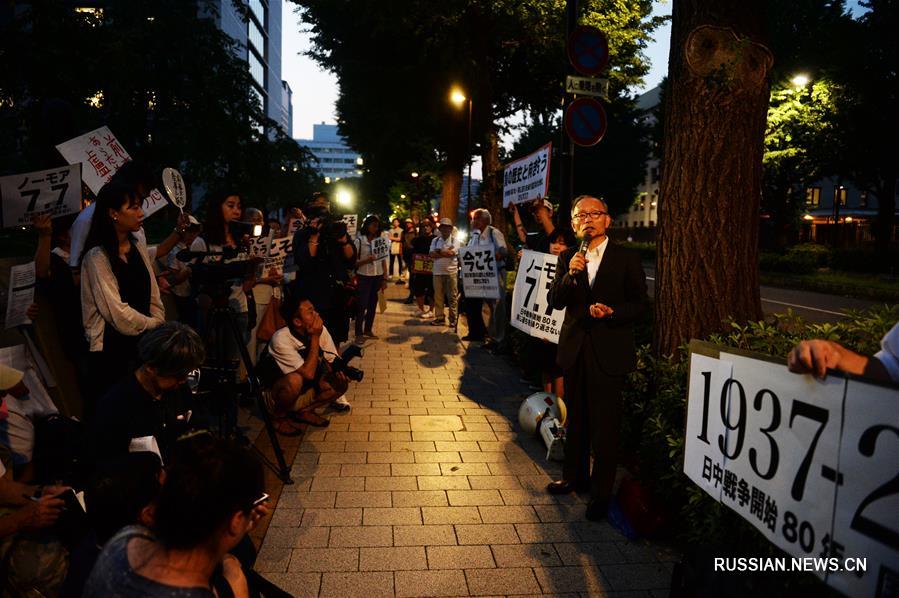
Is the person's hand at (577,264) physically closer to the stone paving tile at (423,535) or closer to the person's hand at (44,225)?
the stone paving tile at (423,535)

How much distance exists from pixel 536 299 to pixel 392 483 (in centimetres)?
244

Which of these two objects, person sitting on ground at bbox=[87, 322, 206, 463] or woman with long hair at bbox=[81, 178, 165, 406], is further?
woman with long hair at bbox=[81, 178, 165, 406]

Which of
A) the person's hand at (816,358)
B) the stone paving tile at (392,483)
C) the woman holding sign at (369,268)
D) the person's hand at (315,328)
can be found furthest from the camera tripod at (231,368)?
the woman holding sign at (369,268)

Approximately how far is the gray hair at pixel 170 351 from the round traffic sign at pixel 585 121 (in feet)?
16.2

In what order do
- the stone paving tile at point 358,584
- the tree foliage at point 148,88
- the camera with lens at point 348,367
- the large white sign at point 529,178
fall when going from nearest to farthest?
the stone paving tile at point 358,584 → the camera with lens at point 348,367 → the large white sign at point 529,178 → the tree foliage at point 148,88

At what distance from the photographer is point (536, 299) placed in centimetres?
618

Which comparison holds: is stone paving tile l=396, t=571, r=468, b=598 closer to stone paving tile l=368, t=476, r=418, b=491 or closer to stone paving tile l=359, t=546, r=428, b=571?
stone paving tile l=359, t=546, r=428, b=571

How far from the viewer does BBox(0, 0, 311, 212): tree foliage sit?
8.12 metres

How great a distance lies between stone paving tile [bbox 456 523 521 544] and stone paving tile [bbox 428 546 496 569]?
0.09 metres

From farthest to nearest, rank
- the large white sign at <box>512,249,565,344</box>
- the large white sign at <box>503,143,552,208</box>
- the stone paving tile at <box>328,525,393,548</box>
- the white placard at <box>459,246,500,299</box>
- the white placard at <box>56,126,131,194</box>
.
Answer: the white placard at <box>459,246,500,299</box>, the large white sign at <box>503,143,552,208</box>, the large white sign at <box>512,249,565,344</box>, the white placard at <box>56,126,131,194</box>, the stone paving tile at <box>328,525,393,548</box>

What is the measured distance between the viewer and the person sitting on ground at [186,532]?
1617 millimetres

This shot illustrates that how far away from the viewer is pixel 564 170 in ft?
23.8

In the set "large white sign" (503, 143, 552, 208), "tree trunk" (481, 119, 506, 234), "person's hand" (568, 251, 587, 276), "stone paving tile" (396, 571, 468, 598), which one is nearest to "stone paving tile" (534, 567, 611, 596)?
"stone paving tile" (396, 571, 468, 598)

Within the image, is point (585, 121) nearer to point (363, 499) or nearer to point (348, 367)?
point (348, 367)
